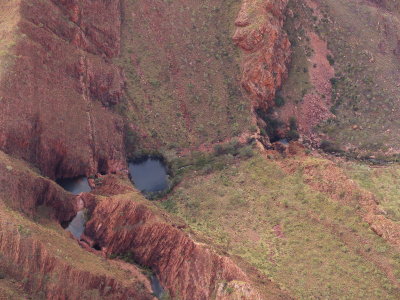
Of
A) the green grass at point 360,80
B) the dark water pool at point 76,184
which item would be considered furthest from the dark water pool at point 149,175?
the green grass at point 360,80

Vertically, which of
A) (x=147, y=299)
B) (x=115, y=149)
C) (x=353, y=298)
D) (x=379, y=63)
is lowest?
(x=147, y=299)

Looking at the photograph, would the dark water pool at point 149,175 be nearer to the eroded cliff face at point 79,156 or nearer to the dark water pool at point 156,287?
the eroded cliff face at point 79,156

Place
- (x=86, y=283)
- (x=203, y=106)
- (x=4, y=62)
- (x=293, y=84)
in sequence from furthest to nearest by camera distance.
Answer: (x=293, y=84) < (x=203, y=106) < (x=4, y=62) < (x=86, y=283)

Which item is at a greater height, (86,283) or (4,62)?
(4,62)

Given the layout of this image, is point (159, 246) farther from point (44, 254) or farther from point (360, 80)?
point (360, 80)

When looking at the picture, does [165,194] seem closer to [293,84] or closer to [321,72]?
[293,84]

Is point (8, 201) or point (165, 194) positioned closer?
point (8, 201)

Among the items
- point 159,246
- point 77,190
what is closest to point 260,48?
point 77,190

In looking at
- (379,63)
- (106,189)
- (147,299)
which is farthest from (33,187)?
(379,63)

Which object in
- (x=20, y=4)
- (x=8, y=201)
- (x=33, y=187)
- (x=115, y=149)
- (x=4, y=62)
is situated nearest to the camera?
(x=8, y=201)
